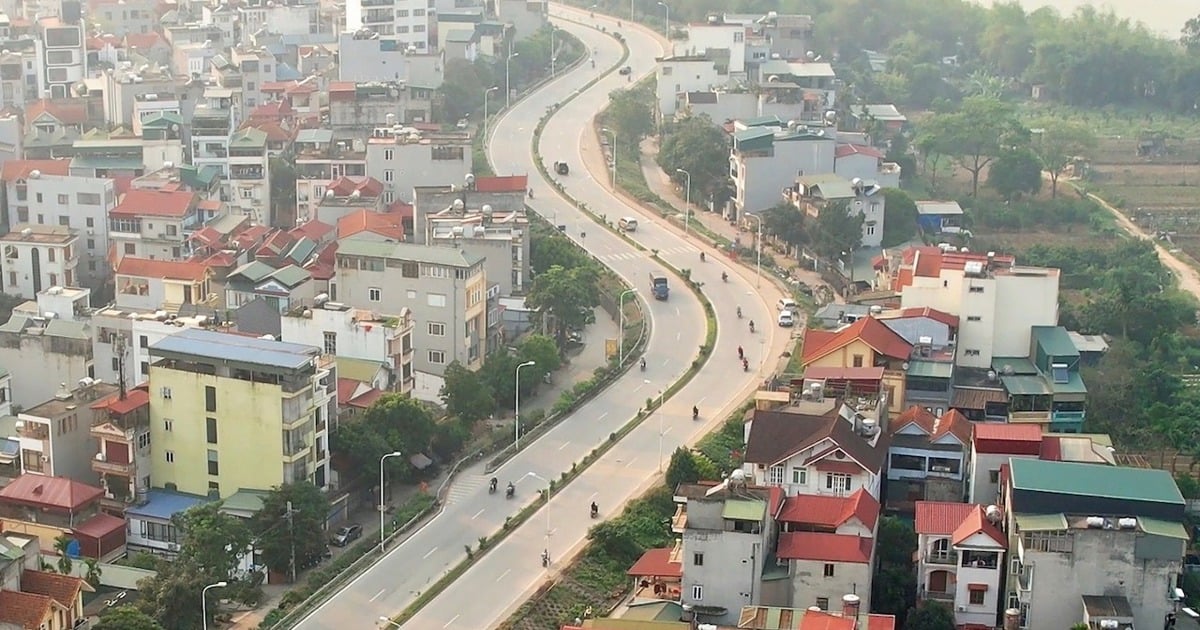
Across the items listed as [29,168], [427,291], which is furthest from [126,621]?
[29,168]

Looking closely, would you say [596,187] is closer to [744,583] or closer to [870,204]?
[870,204]

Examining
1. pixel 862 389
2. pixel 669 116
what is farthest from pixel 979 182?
pixel 862 389

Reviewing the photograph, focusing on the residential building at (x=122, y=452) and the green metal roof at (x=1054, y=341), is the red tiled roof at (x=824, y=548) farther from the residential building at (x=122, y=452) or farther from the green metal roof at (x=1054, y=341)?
the residential building at (x=122, y=452)

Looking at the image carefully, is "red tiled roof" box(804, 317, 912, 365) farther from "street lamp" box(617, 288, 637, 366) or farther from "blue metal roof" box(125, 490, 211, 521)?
"blue metal roof" box(125, 490, 211, 521)

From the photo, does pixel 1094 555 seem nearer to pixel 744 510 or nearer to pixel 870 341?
pixel 744 510

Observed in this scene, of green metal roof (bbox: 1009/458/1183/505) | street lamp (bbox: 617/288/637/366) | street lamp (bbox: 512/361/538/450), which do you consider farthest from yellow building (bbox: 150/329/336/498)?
green metal roof (bbox: 1009/458/1183/505)

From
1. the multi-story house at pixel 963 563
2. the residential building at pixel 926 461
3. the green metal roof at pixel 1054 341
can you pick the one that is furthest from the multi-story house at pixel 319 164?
the multi-story house at pixel 963 563
